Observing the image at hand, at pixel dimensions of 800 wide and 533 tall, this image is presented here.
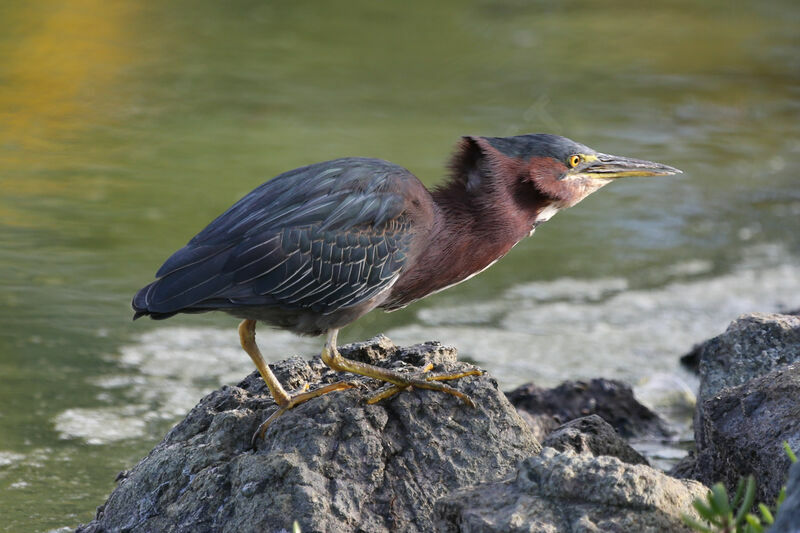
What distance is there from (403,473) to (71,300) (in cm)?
405

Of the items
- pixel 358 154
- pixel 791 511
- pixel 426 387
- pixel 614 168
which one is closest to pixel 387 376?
pixel 426 387

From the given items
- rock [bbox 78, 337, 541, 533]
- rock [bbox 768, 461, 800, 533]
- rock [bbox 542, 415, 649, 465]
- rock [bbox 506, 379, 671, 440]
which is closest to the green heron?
rock [bbox 78, 337, 541, 533]


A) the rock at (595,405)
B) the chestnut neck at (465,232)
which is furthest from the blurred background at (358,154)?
the chestnut neck at (465,232)

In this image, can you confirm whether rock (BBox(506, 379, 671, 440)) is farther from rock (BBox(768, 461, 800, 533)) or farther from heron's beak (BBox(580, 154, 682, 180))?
rock (BBox(768, 461, 800, 533))

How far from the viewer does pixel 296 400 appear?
3910 mm

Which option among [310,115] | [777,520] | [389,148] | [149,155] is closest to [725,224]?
[389,148]

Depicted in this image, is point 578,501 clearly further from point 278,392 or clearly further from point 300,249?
point 300,249

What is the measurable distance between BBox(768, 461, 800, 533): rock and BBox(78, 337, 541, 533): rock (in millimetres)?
1284

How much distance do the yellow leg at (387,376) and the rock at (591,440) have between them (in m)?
0.33

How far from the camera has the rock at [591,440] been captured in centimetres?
388

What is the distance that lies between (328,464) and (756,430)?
1.37 metres

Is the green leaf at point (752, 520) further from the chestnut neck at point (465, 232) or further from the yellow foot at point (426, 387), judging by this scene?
the chestnut neck at point (465, 232)

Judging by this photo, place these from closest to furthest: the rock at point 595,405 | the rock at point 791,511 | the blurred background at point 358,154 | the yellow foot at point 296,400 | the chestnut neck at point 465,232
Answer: the rock at point 791,511 < the yellow foot at point 296,400 < the chestnut neck at point 465,232 < the rock at point 595,405 < the blurred background at point 358,154

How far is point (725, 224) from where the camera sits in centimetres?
904
